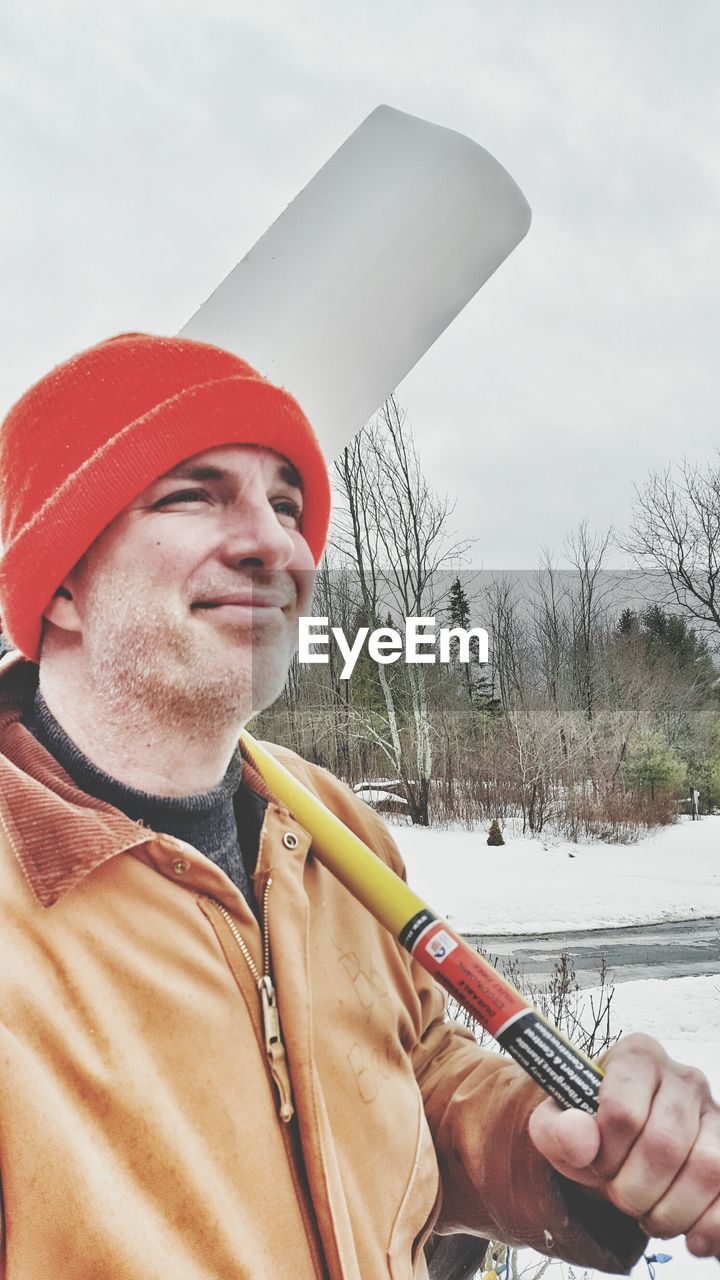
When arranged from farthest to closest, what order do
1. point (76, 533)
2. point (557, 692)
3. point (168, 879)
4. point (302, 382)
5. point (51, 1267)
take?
point (557, 692), point (302, 382), point (76, 533), point (168, 879), point (51, 1267)

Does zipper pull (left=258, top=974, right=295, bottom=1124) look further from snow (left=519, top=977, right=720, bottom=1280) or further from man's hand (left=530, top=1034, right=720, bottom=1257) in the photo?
snow (left=519, top=977, right=720, bottom=1280)

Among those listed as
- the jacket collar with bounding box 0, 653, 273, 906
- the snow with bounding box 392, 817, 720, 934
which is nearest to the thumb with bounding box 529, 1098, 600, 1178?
the jacket collar with bounding box 0, 653, 273, 906

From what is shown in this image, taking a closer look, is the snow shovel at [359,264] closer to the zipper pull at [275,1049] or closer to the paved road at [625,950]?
the zipper pull at [275,1049]

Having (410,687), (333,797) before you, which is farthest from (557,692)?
(333,797)

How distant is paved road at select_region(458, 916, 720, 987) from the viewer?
25.5ft

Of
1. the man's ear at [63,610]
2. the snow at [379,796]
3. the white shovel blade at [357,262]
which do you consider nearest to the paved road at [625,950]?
the snow at [379,796]

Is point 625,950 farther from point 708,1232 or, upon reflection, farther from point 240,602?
point 240,602

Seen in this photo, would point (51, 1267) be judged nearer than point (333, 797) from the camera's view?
Yes

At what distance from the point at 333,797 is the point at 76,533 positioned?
658 millimetres

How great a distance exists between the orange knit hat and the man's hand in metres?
0.96

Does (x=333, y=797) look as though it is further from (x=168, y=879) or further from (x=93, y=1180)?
(x=93, y=1180)

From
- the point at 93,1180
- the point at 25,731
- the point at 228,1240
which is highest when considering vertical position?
the point at 25,731

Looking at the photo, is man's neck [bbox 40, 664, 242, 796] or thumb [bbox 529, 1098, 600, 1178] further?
man's neck [bbox 40, 664, 242, 796]

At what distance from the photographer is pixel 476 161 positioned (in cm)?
141
